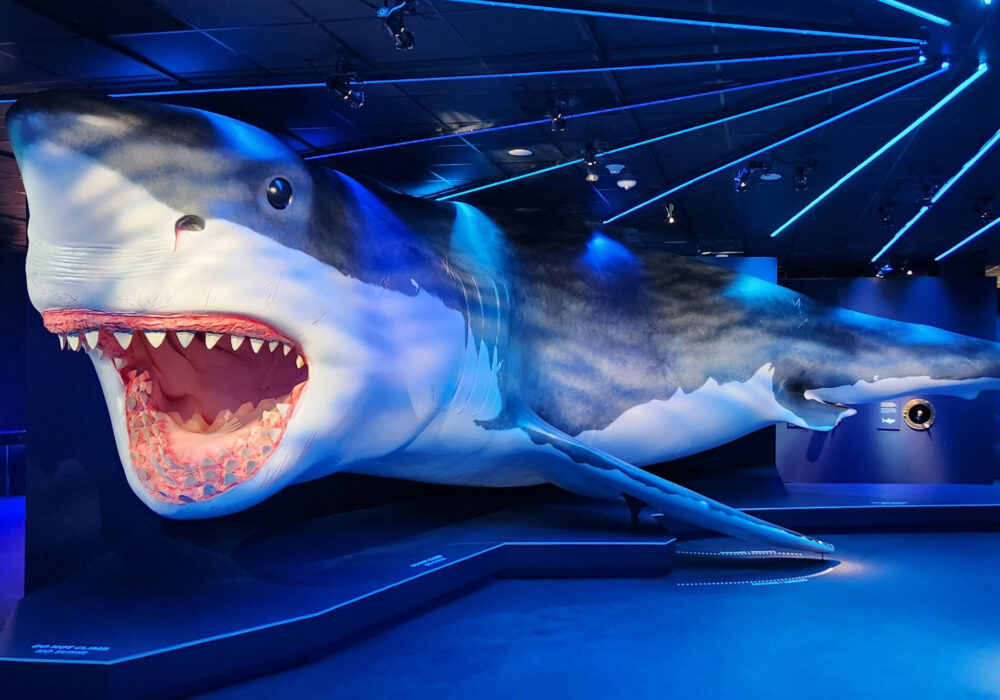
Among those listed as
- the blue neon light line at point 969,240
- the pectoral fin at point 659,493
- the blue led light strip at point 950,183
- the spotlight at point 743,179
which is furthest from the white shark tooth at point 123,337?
the blue neon light line at point 969,240

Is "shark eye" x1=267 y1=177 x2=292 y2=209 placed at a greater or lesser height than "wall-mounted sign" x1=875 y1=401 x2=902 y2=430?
greater

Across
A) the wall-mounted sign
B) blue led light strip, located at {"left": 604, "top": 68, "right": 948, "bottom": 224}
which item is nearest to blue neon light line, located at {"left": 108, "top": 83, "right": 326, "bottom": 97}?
blue led light strip, located at {"left": 604, "top": 68, "right": 948, "bottom": 224}

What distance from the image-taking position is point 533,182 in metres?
9.13

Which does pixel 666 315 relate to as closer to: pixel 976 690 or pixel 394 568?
pixel 394 568

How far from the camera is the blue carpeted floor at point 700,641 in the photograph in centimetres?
313

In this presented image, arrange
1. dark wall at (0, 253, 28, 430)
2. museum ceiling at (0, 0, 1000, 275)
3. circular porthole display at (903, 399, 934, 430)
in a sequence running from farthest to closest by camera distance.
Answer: circular porthole display at (903, 399, 934, 430) → dark wall at (0, 253, 28, 430) → museum ceiling at (0, 0, 1000, 275)

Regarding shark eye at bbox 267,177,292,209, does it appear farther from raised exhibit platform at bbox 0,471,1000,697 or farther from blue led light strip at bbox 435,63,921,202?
blue led light strip at bbox 435,63,921,202

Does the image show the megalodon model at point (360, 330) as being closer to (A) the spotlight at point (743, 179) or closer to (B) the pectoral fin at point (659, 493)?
(B) the pectoral fin at point (659, 493)

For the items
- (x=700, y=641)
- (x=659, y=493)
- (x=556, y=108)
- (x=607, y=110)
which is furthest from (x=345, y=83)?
(x=700, y=641)

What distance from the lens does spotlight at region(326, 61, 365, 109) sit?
18.8 feet

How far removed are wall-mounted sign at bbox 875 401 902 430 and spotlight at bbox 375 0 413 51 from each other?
1165cm

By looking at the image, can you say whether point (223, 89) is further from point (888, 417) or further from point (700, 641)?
point (888, 417)

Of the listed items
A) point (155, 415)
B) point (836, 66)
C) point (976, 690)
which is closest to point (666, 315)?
point (836, 66)

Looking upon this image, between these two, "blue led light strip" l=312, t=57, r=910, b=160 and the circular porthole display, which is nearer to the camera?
"blue led light strip" l=312, t=57, r=910, b=160
